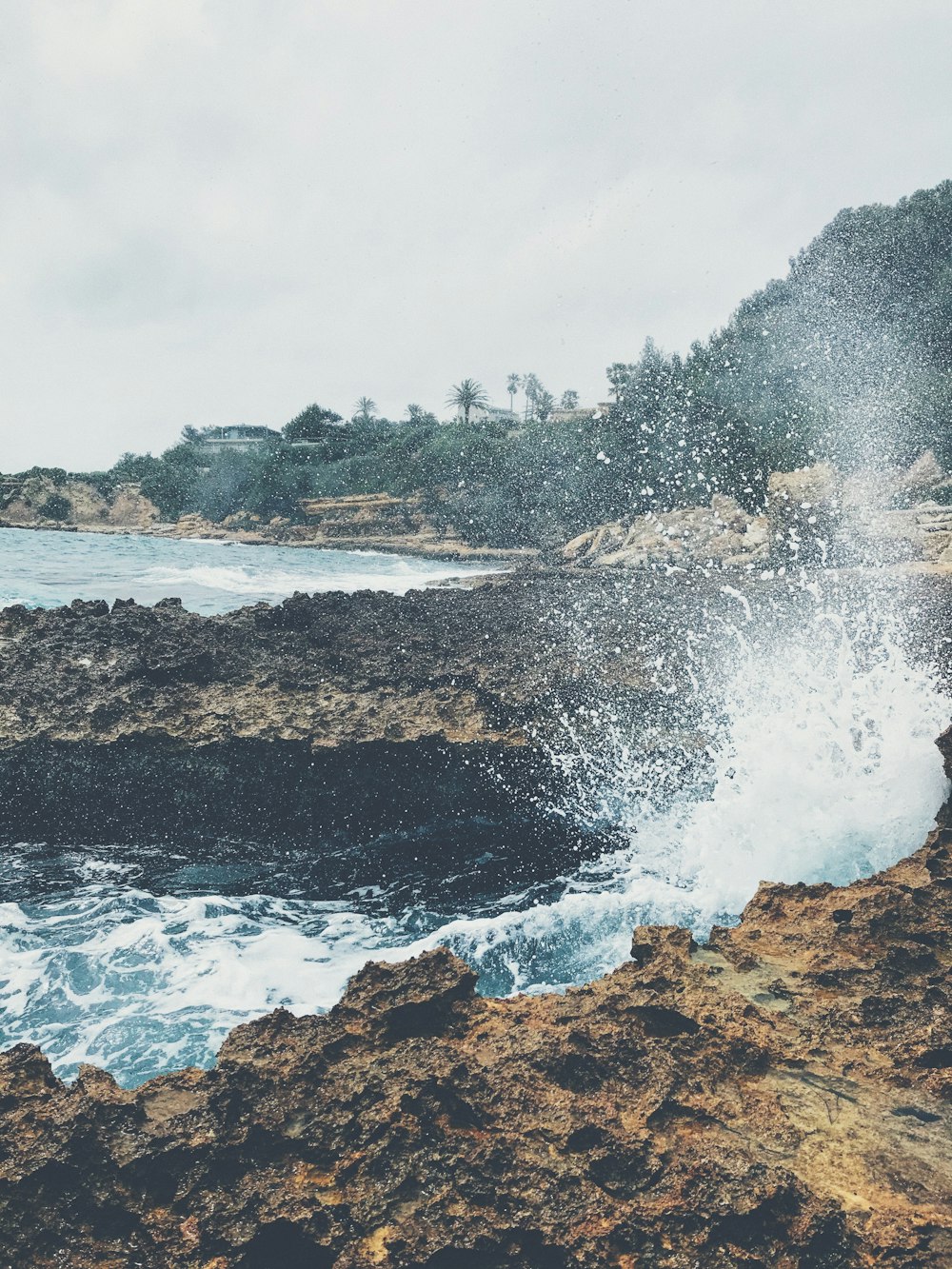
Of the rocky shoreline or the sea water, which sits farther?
the sea water

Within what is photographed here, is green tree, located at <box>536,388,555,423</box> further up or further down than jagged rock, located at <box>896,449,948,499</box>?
further up

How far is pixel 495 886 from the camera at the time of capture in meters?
5.72

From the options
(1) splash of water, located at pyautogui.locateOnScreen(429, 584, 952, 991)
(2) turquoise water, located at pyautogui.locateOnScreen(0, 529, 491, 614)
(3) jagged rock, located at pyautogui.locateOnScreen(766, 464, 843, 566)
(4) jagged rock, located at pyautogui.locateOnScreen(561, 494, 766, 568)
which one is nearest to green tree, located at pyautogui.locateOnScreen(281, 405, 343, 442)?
(2) turquoise water, located at pyautogui.locateOnScreen(0, 529, 491, 614)

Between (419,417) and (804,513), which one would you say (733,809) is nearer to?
(804,513)

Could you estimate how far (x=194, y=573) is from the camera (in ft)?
101

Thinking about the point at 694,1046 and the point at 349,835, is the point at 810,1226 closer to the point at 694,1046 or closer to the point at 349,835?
the point at 694,1046

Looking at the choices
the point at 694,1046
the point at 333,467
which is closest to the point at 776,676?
the point at 694,1046

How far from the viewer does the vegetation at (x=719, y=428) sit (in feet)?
105

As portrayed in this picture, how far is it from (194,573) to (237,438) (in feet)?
186

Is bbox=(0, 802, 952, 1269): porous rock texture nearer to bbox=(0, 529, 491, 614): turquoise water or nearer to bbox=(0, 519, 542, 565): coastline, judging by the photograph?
bbox=(0, 529, 491, 614): turquoise water

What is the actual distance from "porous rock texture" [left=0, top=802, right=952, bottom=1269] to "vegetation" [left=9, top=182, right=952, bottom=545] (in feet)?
95.7

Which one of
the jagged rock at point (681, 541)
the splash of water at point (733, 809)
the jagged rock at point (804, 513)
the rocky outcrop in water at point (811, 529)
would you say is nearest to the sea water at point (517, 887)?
the splash of water at point (733, 809)

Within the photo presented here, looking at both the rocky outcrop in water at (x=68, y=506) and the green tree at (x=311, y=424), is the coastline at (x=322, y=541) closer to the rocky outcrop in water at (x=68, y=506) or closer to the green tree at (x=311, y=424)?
the rocky outcrop in water at (x=68, y=506)

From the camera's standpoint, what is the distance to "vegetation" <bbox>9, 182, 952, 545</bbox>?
105 feet
